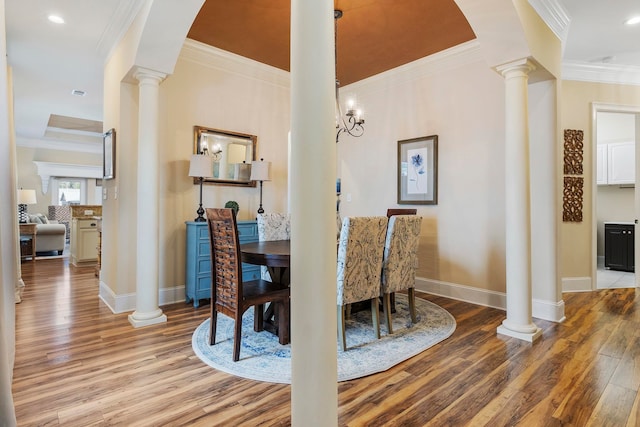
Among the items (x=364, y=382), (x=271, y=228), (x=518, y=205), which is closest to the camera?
(x=364, y=382)

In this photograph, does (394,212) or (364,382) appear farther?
(394,212)

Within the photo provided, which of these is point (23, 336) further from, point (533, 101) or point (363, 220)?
point (533, 101)

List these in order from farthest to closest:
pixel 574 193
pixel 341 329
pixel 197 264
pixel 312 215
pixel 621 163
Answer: pixel 621 163 < pixel 574 193 < pixel 197 264 < pixel 341 329 < pixel 312 215

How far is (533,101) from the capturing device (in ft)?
10.7

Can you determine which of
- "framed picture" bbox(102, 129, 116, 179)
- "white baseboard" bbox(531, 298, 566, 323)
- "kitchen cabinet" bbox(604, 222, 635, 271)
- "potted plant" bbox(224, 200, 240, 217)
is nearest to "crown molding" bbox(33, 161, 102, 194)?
"framed picture" bbox(102, 129, 116, 179)

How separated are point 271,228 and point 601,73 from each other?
4468 mm

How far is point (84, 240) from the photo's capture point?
19.4 ft

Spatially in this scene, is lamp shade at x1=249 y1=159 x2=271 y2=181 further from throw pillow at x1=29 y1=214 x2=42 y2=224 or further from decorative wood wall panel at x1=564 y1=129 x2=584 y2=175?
throw pillow at x1=29 y1=214 x2=42 y2=224

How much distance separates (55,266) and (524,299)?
680 cm

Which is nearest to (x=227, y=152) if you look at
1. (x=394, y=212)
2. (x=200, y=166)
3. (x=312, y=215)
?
(x=200, y=166)

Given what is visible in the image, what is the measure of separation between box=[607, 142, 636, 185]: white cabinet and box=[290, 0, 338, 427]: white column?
21.0 feet

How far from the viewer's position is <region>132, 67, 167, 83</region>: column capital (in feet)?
9.71

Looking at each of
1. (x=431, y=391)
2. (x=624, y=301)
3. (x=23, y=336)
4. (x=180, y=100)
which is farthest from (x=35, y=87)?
(x=624, y=301)

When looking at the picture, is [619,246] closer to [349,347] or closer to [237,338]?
[349,347]
